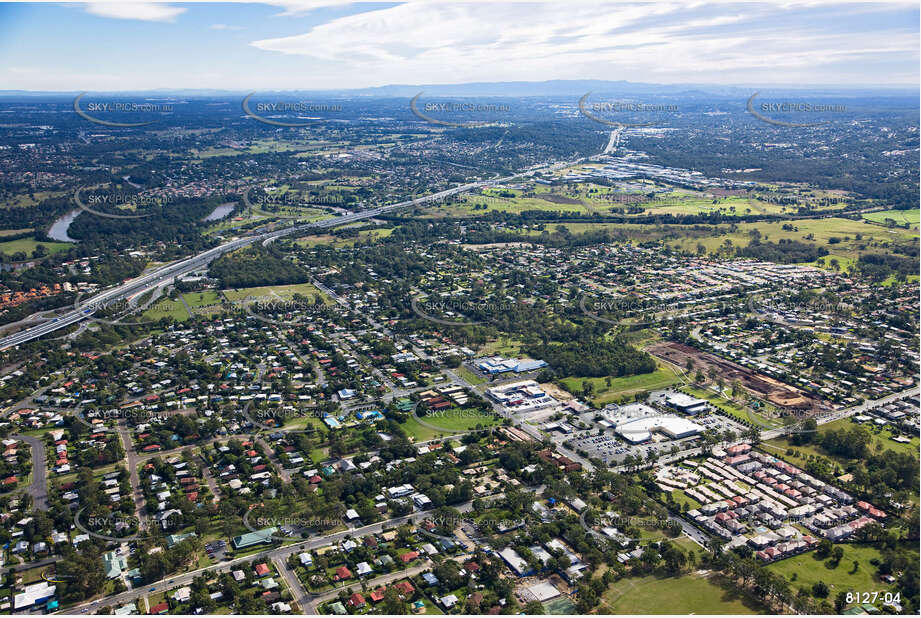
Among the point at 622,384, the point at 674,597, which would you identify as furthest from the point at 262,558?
the point at 622,384

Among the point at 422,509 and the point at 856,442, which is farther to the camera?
the point at 856,442

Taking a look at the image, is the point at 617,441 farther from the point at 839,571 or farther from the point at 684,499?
the point at 839,571

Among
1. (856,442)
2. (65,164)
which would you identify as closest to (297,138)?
(65,164)

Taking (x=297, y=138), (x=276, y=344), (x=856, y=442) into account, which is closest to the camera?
(x=856, y=442)

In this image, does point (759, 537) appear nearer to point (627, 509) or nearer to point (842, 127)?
point (627, 509)

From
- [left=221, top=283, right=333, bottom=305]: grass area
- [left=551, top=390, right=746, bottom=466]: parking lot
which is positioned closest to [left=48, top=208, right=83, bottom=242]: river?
[left=221, top=283, right=333, bottom=305]: grass area

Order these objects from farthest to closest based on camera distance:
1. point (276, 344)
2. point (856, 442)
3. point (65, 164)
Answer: point (65, 164) → point (276, 344) → point (856, 442)

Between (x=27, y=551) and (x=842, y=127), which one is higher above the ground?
(x=842, y=127)
